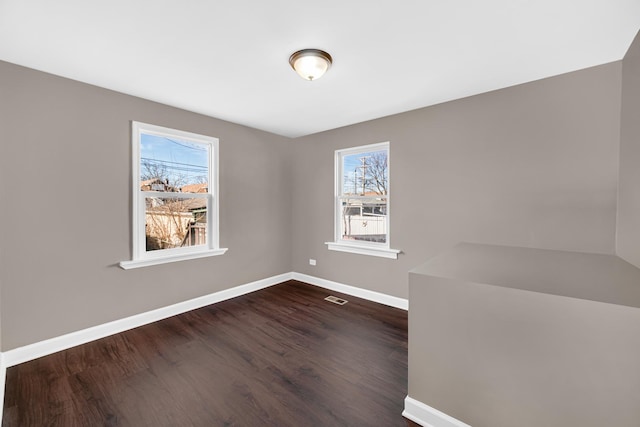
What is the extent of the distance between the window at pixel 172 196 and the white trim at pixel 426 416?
8.97 feet

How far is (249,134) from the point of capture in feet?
12.6

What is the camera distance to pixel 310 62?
2.00 metres

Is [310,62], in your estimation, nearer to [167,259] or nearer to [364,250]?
[364,250]

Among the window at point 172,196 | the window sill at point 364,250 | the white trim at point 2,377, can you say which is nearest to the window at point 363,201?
the window sill at point 364,250

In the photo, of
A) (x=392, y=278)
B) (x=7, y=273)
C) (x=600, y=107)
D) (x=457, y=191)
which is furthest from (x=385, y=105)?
(x=7, y=273)

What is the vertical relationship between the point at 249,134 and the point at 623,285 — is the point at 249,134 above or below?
above

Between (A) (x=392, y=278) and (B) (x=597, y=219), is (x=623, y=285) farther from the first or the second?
(A) (x=392, y=278)

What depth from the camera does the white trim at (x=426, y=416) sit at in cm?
146

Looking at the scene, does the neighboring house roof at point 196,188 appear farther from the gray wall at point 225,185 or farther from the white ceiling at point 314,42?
the white ceiling at point 314,42

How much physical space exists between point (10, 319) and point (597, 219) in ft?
16.1

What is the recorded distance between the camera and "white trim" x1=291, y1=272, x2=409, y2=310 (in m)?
3.27

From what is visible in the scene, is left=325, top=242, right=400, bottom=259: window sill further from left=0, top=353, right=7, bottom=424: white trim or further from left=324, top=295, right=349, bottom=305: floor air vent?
left=0, top=353, right=7, bottom=424: white trim

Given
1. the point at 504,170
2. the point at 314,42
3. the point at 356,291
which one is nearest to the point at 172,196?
the point at 314,42

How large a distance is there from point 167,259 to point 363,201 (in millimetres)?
Answer: 2594
